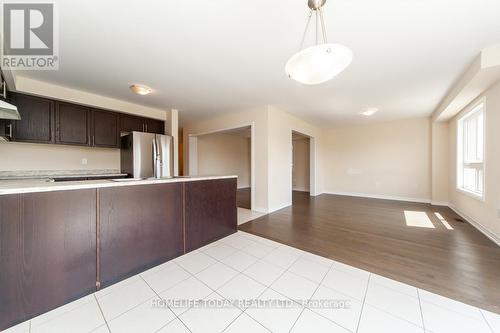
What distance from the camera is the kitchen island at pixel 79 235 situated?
4.19 feet

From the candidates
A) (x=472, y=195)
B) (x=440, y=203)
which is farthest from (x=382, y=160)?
(x=472, y=195)

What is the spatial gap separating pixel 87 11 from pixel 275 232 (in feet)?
10.9

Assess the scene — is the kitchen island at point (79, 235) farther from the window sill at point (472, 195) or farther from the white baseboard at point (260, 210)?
the window sill at point (472, 195)

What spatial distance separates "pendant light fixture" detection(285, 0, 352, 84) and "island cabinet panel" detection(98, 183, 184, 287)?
5.80ft

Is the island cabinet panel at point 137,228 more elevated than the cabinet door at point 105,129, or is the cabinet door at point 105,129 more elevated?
the cabinet door at point 105,129

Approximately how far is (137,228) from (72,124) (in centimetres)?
275

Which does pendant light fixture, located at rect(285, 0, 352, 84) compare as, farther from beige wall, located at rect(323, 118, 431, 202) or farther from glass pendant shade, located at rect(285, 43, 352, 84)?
beige wall, located at rect(323, 118, 431, 202)

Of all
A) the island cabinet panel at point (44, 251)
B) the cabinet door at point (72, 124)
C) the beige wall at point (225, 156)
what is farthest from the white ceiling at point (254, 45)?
the beige wall at point (225, 156)

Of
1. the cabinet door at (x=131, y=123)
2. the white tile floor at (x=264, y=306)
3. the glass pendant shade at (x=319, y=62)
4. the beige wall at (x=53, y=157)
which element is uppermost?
→ the cabinet door at (x=131, y=123)

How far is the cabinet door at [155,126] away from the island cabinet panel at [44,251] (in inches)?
116

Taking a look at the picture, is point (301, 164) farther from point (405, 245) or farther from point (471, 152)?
point (405, 245)

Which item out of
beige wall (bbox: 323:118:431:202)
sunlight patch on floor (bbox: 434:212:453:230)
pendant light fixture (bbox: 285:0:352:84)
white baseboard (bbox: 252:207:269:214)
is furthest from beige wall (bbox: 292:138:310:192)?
pendant light fixture (bbox: 285:0:352:84)

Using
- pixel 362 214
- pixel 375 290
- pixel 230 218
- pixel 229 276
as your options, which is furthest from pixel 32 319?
pixel 362 214

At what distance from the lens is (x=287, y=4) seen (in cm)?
150
